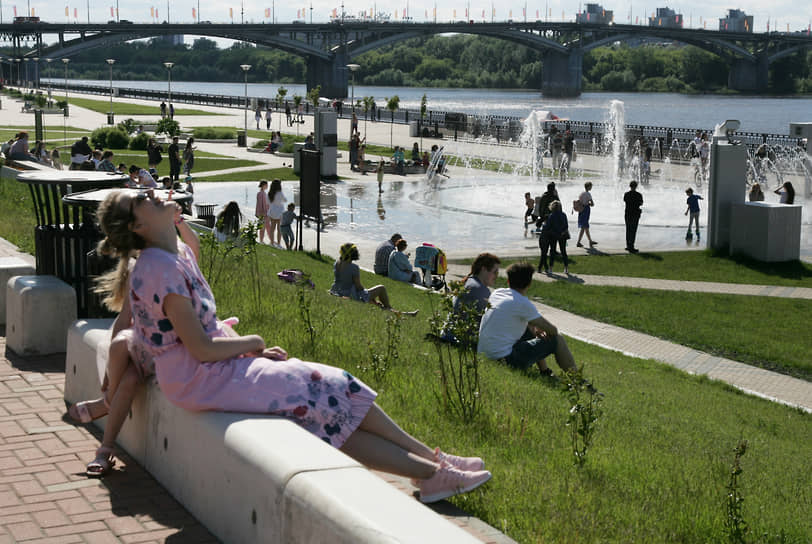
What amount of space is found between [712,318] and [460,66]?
16168 centimetres

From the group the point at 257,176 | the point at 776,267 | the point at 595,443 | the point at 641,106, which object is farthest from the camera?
the point at 641,106

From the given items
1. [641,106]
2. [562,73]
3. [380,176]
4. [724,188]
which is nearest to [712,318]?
[724,188]

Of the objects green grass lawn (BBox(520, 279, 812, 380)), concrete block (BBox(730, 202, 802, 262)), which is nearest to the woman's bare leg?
green grass lawn (BBox(520, 279, 812, 380))

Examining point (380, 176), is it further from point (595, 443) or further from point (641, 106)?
point (641, 106)

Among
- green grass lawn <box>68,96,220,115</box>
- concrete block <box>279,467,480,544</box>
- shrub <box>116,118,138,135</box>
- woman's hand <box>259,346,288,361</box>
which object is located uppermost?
green grass lawn <box>68,96,220,115</box>

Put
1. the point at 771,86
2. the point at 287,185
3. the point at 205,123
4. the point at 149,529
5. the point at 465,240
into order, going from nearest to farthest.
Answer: the point at 149,529
the point at 465,240
the point at 287,185
the point at 205,123
the point at 771,86

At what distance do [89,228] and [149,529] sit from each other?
3.87 m

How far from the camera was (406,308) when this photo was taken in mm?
13859

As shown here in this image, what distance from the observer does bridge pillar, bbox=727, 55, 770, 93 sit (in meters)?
138

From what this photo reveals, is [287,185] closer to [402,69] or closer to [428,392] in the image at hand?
[428,392]

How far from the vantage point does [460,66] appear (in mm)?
172750

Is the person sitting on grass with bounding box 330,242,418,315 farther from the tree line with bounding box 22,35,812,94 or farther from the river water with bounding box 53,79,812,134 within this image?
the tree line with bounding box 22,35,812,94

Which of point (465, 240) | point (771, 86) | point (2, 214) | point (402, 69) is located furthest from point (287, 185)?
point (402, 69)

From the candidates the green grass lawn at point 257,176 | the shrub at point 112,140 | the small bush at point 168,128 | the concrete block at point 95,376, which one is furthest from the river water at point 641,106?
the concrete block at point 95,376
